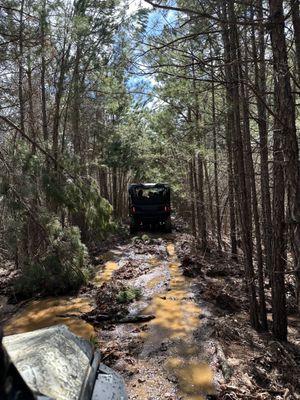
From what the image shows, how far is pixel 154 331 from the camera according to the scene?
22.9ft

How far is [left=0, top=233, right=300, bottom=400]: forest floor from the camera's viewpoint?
5.07 m

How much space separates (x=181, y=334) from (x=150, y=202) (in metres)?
12.3

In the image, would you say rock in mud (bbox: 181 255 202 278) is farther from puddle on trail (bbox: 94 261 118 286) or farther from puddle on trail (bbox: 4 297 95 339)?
puddle on trail (bbox: 4 297 95 339)

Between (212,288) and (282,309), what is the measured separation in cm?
301

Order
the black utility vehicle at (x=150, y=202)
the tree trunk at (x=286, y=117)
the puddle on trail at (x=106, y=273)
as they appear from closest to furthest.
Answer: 1. the tree trunk at (x=286, y=117)
2. the puddle on trail at (x=106, y=273)
3. the black utility vehicle at (x=150, y=202)

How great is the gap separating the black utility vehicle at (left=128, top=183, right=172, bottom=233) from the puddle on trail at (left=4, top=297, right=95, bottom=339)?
9671 mm

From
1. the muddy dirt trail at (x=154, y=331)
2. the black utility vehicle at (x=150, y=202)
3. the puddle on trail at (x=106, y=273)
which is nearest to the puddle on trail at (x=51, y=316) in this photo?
the muddy dirt trail at (x=154, y=331)

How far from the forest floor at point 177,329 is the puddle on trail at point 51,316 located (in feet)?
0.06

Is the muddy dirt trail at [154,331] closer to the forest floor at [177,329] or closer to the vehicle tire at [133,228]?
the forest floor at [177,329]

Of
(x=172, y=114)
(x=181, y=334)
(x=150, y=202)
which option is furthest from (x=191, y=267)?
(x=150, y=202)

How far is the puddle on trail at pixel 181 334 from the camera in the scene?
5043 mm

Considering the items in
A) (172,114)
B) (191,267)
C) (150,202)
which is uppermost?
(172,114)

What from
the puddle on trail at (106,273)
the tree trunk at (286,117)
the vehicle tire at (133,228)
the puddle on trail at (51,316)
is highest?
the tree trunk at (286,117)

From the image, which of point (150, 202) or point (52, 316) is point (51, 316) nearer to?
point (52, 316)
